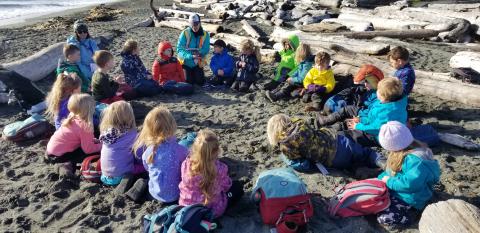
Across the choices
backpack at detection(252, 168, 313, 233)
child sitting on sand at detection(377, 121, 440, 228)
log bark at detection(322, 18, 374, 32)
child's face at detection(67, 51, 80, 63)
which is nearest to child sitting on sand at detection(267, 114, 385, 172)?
backpack at detection(252, 168, 313, 233)

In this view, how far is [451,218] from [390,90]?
2359 millimetres

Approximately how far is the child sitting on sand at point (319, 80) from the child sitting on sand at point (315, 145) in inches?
92.2

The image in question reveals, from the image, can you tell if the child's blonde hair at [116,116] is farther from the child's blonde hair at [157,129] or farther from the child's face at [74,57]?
the child's face at [74,57]

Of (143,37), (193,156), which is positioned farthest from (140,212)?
(143,37)

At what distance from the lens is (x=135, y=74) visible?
28.2 feet

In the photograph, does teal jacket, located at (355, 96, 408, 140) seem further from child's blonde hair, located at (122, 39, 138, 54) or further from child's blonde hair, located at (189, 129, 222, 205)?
child's blonde hair, located at (122, 39, 138, 54)

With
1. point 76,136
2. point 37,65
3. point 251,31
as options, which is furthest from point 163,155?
point 251,31

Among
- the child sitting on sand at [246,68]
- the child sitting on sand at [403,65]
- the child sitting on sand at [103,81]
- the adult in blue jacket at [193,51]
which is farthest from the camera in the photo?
the adult in blue jacket at [193,51]

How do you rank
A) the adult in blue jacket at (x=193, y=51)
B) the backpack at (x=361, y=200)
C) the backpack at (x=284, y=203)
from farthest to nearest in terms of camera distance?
the adult in blue jacket at (x=193, y=51), the backpack at (x=361, y=200), the backpack at (x=284, y=203)

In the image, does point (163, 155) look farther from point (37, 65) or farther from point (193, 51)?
point (37, 65)

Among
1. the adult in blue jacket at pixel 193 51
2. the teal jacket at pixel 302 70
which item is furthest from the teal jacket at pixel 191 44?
the teal jacket at pixel 302 70

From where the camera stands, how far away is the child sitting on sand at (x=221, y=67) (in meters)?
9.38

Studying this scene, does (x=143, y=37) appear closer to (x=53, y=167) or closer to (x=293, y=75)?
(x=293, y=75)

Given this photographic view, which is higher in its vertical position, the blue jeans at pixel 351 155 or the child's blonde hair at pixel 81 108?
the child's blonde hair at pixel 81 108
